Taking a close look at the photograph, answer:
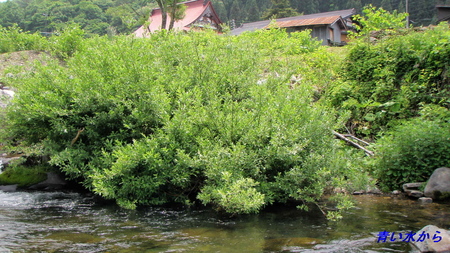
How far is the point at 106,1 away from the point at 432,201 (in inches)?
2269

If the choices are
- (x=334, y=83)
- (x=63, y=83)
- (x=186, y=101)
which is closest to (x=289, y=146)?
(x=186, y=101)

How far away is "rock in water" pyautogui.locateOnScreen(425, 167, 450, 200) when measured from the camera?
7592 mm

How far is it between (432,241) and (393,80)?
7815 mm

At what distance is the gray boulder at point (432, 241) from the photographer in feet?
16.0

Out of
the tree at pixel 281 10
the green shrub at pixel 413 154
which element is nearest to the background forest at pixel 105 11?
the tree at pixel 281 10

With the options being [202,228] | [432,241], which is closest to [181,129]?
[202,228]

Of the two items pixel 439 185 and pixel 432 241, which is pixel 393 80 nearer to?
pixel 439 185

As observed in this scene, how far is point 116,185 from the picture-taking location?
7680 mm

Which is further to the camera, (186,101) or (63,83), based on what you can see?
(63,83)

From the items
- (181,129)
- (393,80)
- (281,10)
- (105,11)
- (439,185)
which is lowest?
(439,185)

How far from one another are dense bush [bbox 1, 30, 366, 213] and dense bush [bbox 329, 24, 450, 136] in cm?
304

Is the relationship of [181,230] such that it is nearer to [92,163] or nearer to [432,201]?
[92,163]

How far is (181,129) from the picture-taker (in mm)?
7391

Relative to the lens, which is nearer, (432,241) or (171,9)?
(432,241)
